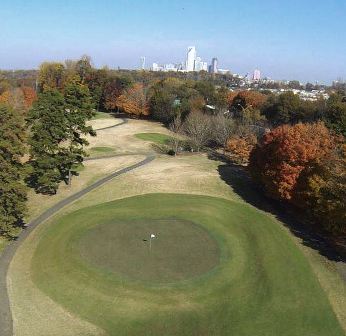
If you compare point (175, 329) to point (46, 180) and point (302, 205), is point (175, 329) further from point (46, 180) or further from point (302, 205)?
point (46, 180)

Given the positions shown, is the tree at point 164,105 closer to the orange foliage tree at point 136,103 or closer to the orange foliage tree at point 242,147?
the orange foliage tree at point 136,103

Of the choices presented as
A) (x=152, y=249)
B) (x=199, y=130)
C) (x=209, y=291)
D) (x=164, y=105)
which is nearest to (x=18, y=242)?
(x=152, y=249)

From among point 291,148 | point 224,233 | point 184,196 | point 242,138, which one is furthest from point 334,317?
point 242,138

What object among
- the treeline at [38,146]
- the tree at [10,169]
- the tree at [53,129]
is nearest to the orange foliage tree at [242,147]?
the treeline at [38,146]

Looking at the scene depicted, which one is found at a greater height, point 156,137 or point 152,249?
point 156,137

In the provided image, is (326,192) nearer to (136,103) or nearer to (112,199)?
(112,199)
